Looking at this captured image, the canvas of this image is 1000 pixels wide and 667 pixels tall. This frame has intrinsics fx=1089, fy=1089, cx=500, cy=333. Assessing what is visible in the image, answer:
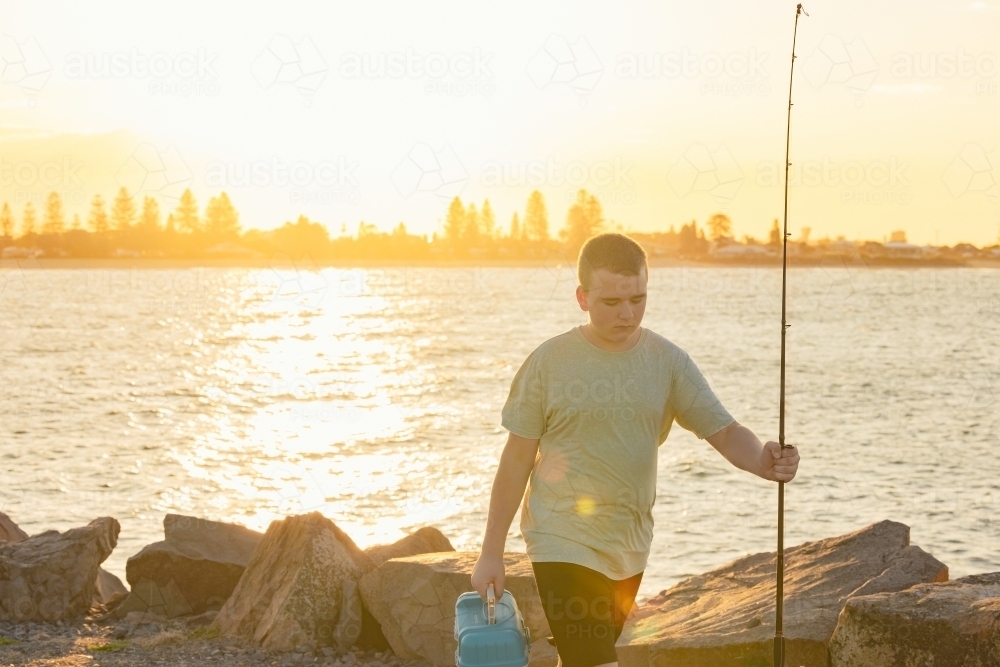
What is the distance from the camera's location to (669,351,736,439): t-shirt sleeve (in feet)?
12.9

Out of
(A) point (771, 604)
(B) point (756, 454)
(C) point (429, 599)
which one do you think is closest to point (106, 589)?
(C) point (429, 599)

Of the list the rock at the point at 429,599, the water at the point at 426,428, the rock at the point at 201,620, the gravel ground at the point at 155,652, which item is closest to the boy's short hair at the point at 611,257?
the rock at the point at 429,599

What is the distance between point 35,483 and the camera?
18703mm

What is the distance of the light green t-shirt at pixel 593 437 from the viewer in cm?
382

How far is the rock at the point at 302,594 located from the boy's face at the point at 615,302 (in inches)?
180

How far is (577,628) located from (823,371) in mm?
38864

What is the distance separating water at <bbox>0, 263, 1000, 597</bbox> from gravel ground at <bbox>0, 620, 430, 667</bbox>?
5089 millimetres

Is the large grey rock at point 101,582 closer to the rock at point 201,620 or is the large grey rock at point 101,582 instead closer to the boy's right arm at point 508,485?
the rock at point 201,620

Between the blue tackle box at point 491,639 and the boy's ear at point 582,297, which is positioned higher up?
the boy's ear at point 582,297

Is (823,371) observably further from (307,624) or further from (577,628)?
(577,628)

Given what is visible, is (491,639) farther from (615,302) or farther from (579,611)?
(615,302)

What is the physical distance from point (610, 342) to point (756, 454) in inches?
25.0

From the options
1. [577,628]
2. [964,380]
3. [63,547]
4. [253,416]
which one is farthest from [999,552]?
[964,380]

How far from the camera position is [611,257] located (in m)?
3.74
